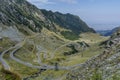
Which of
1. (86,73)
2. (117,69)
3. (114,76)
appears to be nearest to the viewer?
(114,76)

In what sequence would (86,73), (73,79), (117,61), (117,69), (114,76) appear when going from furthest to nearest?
1. (73,79)
2. (86,73)
3. (117,61)
4. (117,69)
5. (114,76)

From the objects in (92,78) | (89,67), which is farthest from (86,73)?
(92,78)

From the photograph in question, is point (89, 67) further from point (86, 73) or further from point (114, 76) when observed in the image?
point (114, 76)

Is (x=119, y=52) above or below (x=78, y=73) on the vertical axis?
above

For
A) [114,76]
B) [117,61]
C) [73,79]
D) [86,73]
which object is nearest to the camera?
[114,76]

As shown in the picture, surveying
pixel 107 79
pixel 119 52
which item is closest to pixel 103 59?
pixel 119 52

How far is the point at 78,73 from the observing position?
2988 centimetres

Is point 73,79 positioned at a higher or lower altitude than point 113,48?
lower

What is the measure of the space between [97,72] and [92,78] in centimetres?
81

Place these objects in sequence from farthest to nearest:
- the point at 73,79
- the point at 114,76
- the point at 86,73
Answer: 1. the point at 73,79
2. the point at 86,73
3. the point at 114,76

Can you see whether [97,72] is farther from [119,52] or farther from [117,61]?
[119,52]

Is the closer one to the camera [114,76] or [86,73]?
[114,76]

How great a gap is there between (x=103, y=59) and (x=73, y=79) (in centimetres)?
375

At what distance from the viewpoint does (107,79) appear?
74.0 ft
